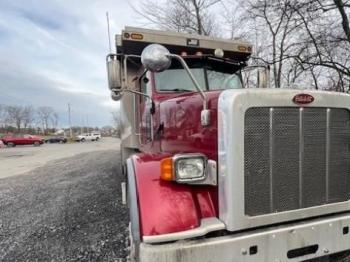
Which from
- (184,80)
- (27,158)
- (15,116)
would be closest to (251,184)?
(184,80)

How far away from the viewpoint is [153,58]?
2.50 m

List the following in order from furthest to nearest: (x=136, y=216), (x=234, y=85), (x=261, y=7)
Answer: (x=261, y=7) → (x=234, y=85) → (x=136, y=216)

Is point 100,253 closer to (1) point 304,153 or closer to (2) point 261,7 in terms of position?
(1) point 304,153

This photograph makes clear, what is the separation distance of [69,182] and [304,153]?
307 inches

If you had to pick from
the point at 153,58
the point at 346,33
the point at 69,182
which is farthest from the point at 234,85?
the point at 346,33

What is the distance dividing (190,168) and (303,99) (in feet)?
3.09

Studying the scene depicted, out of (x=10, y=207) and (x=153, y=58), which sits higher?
(x=153, y=58)

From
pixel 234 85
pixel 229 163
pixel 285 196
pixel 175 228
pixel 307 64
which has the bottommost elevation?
pixel 175 228

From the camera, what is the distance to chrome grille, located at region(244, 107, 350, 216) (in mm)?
2277

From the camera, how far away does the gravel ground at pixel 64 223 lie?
13.2 feet

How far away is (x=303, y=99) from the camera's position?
2367 mm

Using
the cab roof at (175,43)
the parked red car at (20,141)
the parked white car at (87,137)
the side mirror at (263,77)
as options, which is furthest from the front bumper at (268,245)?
the parked white car at (87,137)

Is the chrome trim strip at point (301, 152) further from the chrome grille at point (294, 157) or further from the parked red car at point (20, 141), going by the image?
the parked red car at point (20, 141)

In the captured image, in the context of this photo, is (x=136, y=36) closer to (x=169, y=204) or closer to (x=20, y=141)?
(x=169, y=204)
